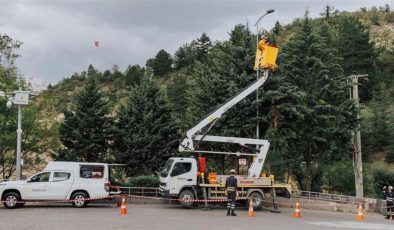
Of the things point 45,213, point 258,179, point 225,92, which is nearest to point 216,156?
point 225,92

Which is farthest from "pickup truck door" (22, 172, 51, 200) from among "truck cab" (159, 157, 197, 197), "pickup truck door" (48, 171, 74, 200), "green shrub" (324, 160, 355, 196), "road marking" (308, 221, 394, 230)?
"green shrub" (324, 160, 355, 196)

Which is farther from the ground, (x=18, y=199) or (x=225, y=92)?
(x=225, y=92)

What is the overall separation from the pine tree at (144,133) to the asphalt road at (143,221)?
8141 mm

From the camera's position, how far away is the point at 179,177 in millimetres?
22922

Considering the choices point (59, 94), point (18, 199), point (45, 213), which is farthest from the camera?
point (59, 94)

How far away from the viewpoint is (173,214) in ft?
64.7

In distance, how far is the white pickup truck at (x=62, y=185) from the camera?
21.2 meters

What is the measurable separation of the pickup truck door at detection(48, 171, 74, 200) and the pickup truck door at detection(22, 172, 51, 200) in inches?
7.4

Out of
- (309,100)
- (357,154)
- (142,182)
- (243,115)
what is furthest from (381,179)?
(142,182)

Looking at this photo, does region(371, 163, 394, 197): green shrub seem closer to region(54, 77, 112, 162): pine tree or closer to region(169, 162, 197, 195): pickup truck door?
region(169, 162, 197, 195): pickup truck door

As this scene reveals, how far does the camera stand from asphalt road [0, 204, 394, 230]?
15.4m

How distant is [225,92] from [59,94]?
232ft

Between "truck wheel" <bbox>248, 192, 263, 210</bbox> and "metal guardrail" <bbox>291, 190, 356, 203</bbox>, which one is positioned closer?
"truck wheel" <bbox>248, 192, 263, 210</bbox>

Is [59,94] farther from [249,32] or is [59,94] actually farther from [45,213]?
[45,213]
